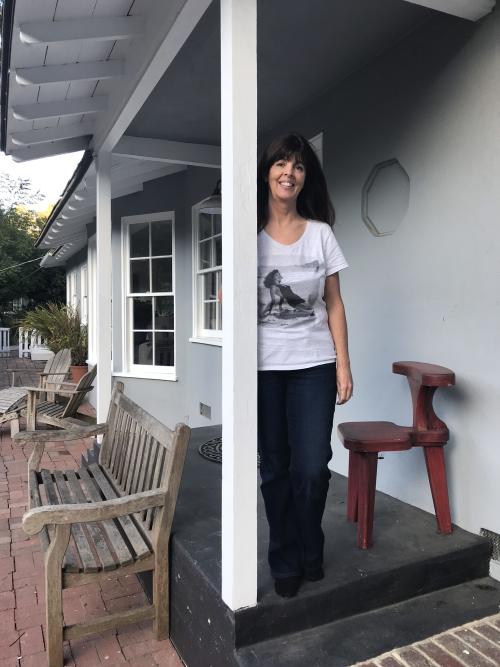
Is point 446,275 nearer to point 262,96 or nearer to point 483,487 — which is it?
point 483,487

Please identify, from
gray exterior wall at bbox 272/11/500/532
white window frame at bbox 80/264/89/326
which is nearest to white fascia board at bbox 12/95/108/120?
gray exterior wall at bbox 272/11/500/532

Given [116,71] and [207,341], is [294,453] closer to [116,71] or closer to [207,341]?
[116,71]

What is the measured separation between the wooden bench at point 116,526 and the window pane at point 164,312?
3521 mm

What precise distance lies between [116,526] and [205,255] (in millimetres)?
3863

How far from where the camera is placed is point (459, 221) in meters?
2.65

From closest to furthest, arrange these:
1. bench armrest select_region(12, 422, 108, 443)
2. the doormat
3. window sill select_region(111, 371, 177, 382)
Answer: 1. bench armrest select_region(12, 422, 108, 443)
2. the doormat
3. window sill select_region(111, 371, 177, 382)

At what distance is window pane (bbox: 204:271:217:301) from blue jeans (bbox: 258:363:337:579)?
3.91 metres

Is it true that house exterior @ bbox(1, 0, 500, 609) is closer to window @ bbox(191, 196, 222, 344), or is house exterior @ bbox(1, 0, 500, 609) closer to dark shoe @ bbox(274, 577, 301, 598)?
dark shoe @ bbox(274, 577, 301, 598)

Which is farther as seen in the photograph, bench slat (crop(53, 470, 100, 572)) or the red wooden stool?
the red wooden stool

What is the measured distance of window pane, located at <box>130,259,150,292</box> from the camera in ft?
21.9

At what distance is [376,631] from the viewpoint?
200 cm

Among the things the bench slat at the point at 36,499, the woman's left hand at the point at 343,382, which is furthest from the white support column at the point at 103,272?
the woman's left hand at the point at 343,382

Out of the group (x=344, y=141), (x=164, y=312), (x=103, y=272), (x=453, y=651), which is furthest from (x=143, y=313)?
(x=453, y=651)

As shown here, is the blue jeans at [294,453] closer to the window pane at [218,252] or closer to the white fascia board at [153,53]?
the white fascia board at [153,53]
